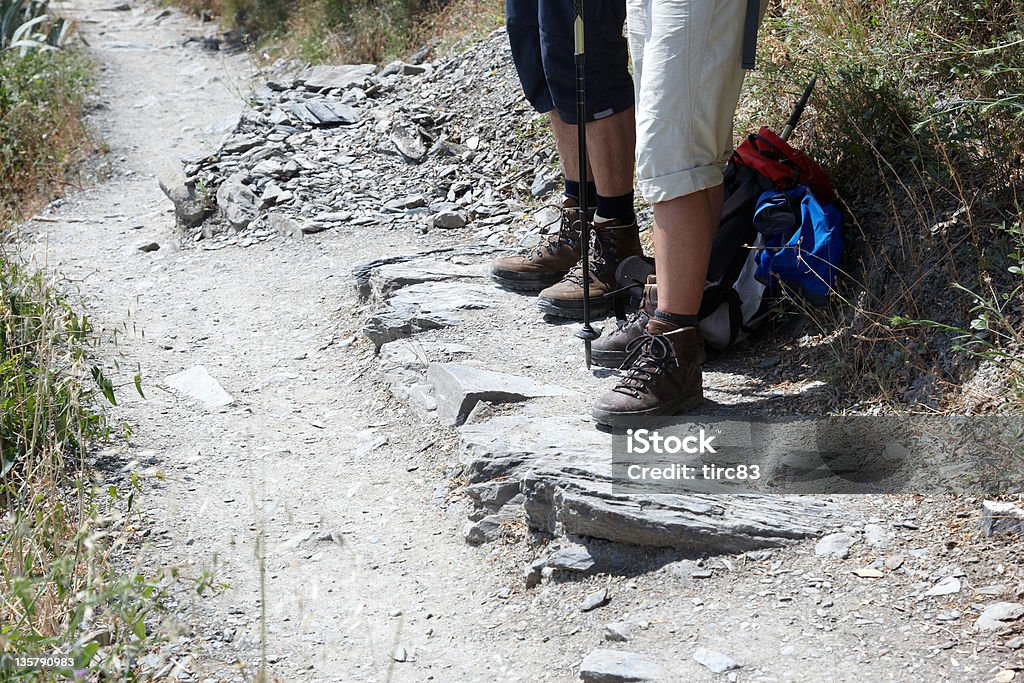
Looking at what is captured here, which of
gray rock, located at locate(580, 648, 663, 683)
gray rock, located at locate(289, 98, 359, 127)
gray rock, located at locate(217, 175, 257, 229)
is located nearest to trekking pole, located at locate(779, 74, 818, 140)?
gray rock, located at locate(580, 648, 663, 683)

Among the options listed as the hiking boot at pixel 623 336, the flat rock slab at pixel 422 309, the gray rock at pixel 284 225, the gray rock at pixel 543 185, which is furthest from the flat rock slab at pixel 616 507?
the gray rock at pixel 284 225

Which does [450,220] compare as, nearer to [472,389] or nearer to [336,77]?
[472,389]

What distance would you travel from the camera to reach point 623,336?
330 centimetres

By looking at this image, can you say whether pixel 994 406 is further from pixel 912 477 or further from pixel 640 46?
pixel 640 46

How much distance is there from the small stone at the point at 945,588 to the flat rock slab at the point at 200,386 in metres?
2.72

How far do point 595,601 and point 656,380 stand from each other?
751 millimetres

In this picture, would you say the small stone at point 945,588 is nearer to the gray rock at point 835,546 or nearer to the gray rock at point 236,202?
the gray rock at point 835,546

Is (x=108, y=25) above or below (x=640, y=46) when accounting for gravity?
below

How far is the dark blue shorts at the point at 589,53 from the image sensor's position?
140 inches

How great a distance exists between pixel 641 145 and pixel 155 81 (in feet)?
30.9

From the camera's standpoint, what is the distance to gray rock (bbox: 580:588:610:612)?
2525 millimetres

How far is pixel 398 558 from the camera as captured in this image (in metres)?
Answer: 2.90

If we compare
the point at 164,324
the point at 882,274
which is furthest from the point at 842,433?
the point at 164,324

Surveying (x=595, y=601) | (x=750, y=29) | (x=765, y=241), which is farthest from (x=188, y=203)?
(x=595, y=601)
